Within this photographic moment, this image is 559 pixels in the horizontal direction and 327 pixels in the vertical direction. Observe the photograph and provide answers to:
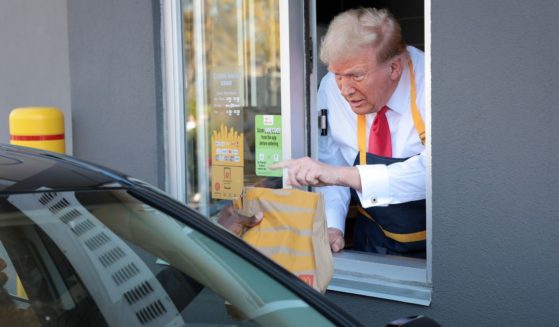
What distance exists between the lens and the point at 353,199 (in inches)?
195

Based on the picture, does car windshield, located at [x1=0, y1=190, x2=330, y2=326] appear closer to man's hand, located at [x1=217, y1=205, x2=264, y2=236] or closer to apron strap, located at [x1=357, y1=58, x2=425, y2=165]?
man's hand, located at [x1=217, y1=205, x2=264, y2=236]

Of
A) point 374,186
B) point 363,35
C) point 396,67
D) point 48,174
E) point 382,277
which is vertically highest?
point 363,35

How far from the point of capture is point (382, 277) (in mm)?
4379

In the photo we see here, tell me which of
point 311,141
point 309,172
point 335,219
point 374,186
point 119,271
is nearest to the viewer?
point 119,271

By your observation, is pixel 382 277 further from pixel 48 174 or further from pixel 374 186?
pixel 48 174

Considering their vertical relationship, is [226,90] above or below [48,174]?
above

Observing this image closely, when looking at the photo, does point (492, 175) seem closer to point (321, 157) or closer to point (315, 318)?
point (321, 157)

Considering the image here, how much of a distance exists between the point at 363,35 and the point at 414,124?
542 mm

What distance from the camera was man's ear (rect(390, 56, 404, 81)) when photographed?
14.4ft

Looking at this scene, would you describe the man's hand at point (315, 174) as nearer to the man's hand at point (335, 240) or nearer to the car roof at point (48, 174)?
the man's hand at point (335, 240)

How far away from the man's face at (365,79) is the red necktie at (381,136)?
0.08 meters

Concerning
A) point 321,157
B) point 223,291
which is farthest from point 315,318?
A: point 321,157

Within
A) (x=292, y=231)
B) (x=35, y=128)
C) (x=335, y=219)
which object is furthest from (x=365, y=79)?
(x=35, y=128)

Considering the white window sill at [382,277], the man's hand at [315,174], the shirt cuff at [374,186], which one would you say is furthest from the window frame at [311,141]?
the man's hand at [315,174]
